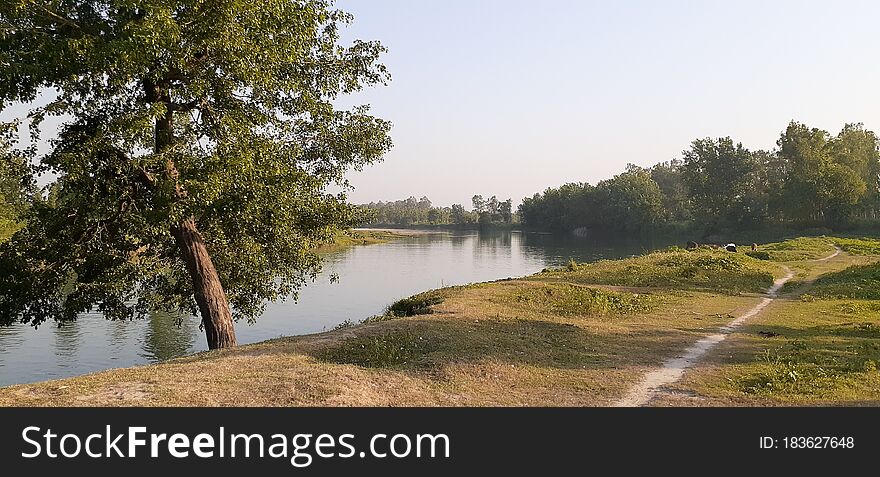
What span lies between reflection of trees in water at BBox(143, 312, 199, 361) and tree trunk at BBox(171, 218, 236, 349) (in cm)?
622

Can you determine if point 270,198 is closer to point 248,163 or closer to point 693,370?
point 248,163

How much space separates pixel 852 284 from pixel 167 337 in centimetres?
2715

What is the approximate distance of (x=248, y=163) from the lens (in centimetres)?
1359

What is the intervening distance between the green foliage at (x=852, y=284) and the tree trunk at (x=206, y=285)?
20566 millimetres

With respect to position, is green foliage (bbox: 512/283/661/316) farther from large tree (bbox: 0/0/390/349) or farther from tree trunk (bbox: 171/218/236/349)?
tree trunk (bbox: 171/218/236/349)

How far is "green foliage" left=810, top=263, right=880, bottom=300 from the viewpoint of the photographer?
24203 mm

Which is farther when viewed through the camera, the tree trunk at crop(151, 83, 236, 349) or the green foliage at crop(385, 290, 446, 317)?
the green foliage at crop(385, 290, 446, 317)

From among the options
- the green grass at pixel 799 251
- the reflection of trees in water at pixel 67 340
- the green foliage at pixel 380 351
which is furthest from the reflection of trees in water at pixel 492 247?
the green foliage at pixel 380 351

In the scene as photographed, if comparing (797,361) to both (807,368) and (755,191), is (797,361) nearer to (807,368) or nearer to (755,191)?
(807,368)

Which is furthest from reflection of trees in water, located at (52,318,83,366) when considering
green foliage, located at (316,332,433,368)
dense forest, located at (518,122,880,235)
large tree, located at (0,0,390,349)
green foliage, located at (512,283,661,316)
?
dense forest, located at (518,122,880,235)

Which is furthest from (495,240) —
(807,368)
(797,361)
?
(807,368)

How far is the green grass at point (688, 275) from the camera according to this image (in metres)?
28.0

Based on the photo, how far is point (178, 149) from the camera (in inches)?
568

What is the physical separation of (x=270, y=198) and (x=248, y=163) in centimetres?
121
